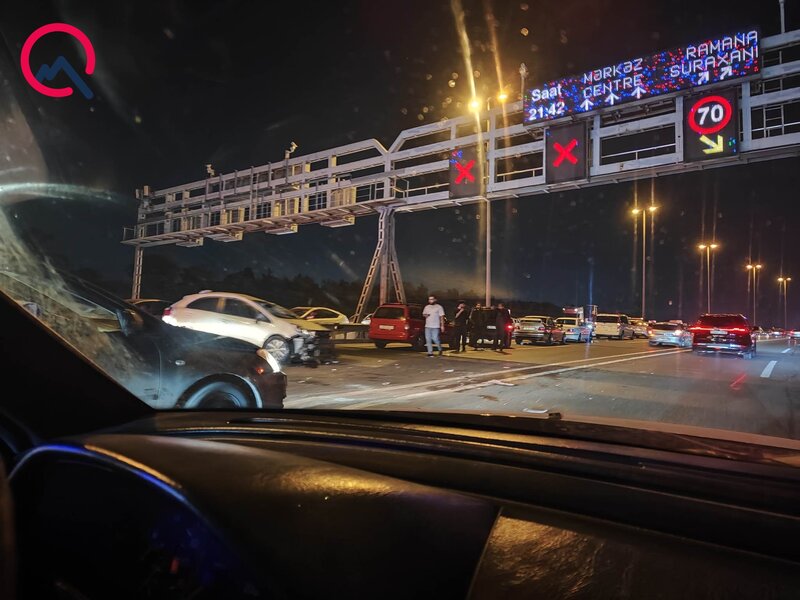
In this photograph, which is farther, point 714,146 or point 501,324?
point 714,146

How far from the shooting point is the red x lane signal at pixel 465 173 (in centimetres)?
2486

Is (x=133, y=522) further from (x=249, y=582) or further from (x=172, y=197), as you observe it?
(x=172, y=197)

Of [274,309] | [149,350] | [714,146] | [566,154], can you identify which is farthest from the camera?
[566,154]

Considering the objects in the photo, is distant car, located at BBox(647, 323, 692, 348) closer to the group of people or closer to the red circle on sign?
the red circle on sign

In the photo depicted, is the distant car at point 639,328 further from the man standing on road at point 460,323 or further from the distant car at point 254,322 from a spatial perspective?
the distant car at point 254,322

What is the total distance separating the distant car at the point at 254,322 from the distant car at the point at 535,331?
16388mm

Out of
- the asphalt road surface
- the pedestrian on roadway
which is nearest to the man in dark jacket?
the pedestrian on roadway

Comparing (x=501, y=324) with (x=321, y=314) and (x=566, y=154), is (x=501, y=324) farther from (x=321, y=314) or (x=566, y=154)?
(x=566, y=154)

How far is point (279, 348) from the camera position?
11.8 m

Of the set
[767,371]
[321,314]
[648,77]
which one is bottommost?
[767,371]

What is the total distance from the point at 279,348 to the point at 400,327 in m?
6.58

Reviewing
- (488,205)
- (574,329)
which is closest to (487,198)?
(488,205)

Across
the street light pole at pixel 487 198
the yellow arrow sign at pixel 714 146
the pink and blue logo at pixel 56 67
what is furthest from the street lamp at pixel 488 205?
the pink and blue logo at pixel 56 67

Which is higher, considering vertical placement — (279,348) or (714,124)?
(714,124)
